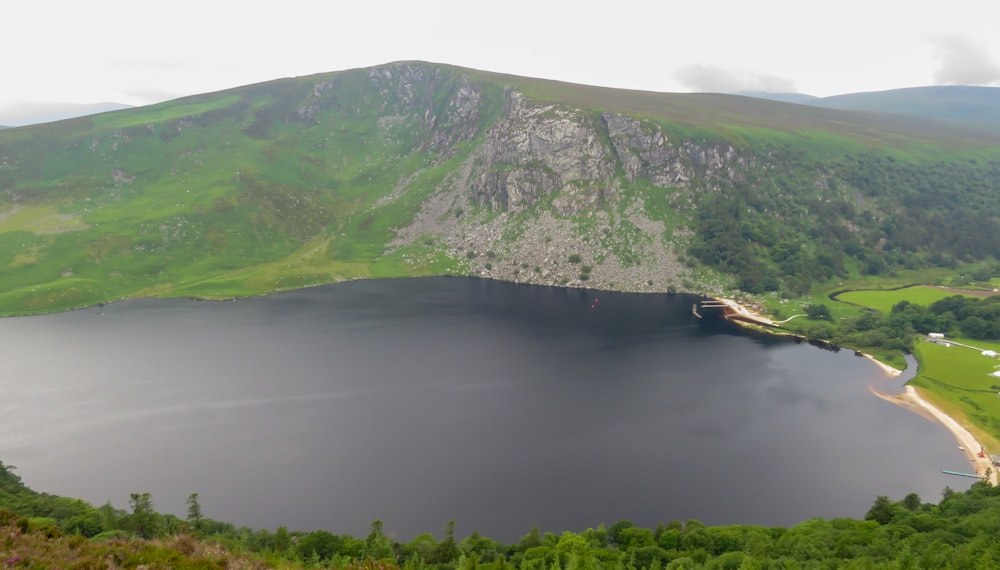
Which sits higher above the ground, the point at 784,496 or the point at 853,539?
the point at 853,539

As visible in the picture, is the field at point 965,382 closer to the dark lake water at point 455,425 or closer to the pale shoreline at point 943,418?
the pale shoreline at point 943,418

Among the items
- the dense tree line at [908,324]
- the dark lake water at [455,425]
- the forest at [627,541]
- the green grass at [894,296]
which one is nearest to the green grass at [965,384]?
the dense tree line at [908,324]

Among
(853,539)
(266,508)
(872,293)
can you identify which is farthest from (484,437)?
(872,293)

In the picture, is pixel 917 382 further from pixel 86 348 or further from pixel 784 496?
pixel 86 348

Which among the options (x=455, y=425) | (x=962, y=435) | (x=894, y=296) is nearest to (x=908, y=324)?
(x=894, y=296)

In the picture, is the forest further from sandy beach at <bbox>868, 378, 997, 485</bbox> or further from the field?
the field

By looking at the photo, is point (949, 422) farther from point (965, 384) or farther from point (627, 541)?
point (627, 541)

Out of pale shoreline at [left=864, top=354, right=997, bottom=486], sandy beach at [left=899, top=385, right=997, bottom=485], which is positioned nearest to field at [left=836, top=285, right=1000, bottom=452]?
sandy beach at [left=899, top=385, right=997, bottom=485]
